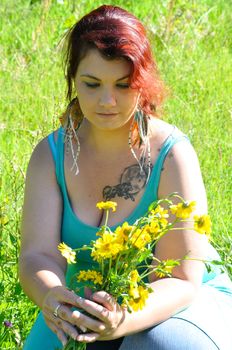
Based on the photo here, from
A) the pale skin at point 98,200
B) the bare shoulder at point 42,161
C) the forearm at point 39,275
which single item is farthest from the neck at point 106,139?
the forearm at point 39,275

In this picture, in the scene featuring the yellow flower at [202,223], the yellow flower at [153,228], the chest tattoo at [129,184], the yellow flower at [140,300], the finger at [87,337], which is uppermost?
the yellow flower at [202,223]

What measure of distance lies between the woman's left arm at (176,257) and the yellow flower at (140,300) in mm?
155

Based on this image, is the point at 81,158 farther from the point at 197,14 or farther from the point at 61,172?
the point at 197,14

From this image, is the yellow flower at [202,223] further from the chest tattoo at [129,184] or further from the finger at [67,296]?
the chest tattoo at [129,184]

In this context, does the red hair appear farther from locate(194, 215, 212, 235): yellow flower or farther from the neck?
locate(194, 215, 212, 235): yellow flower

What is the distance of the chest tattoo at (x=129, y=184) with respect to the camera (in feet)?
9.31

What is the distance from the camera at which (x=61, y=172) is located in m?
2.91

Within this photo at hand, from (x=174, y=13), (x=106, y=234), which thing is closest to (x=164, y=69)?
(x=174, y=13)

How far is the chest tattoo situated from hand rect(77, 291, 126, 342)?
1.46 ft

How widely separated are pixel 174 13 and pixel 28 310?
2.82 meters

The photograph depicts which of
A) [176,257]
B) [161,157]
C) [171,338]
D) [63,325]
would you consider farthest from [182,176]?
[63,325]

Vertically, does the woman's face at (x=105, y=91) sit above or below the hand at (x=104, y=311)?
above

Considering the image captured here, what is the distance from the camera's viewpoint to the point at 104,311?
2.41m

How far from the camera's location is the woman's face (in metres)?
2.68
